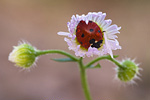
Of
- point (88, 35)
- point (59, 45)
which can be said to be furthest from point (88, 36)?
point (59, 45)

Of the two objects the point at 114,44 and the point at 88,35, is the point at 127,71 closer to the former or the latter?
the point at 114,44

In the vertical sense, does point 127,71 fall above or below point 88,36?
above

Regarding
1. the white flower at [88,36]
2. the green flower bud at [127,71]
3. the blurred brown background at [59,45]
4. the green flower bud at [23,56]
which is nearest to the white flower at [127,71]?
the green flower bud at [127,71]

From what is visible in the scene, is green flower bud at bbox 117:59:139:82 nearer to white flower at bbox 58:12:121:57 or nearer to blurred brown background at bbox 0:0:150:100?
white flower at bbox 58:12:121:57

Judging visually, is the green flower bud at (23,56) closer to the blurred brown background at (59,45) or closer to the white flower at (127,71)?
the white flower at (127,71)

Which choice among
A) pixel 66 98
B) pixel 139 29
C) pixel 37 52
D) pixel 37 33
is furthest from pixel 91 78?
pixel 37 52

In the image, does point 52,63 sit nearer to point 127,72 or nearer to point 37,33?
point 37,33

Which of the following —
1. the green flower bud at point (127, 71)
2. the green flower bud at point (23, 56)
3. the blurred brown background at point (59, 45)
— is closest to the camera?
the green flower bud at point (23, 56)
